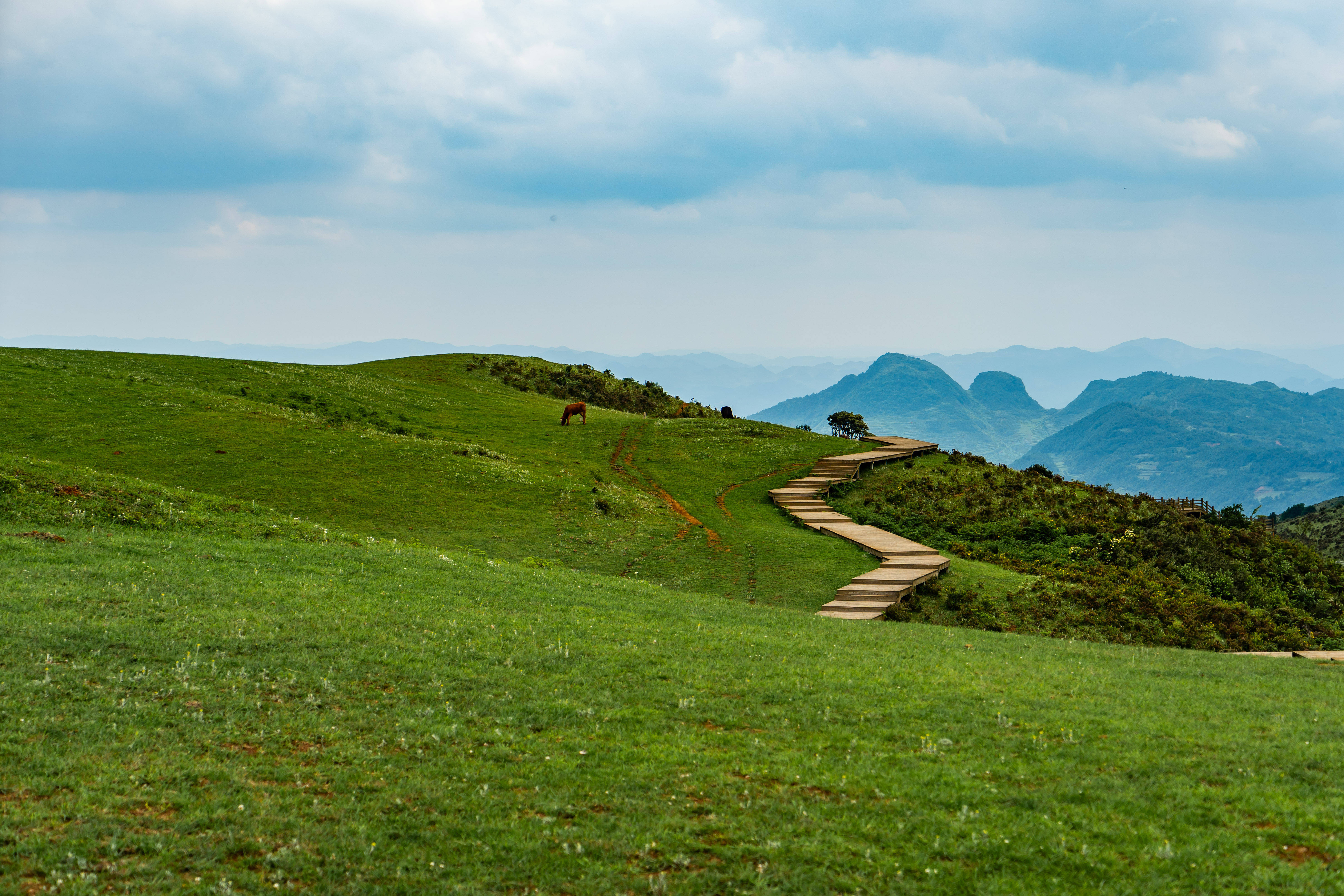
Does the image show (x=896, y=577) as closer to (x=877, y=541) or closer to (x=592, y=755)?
(x=877, y=541)

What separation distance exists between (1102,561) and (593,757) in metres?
33.9

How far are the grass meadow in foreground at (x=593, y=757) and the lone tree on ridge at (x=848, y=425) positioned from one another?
66.4 meters

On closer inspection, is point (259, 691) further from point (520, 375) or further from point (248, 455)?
point (520, 375)

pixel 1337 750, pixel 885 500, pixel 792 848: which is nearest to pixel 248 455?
pixel 885 500

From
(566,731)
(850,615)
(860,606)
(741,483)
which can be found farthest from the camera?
(741,483)

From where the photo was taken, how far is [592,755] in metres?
11.2

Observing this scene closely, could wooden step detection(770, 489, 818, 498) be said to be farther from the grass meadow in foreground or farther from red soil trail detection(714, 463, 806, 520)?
the grass meadow in foreground

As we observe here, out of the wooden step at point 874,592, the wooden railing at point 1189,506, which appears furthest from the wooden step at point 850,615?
the wooden railing at point 1189,506

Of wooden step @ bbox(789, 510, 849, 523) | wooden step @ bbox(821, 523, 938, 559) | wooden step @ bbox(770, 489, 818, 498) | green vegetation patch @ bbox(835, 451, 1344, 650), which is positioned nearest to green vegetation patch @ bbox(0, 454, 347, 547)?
wooden step @ bbox(821, 523, 938, 559)

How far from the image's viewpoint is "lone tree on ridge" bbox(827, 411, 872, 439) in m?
84.7

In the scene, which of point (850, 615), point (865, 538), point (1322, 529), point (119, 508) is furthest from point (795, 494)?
point (1322, 529)

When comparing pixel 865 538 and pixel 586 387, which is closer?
pixel 865 538

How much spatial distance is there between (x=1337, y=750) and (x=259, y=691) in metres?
16.2

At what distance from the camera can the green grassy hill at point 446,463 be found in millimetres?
31109
